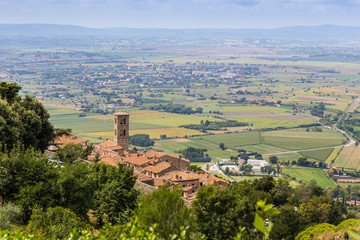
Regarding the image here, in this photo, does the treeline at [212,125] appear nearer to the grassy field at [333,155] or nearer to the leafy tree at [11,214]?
the grassy field at [333,155]

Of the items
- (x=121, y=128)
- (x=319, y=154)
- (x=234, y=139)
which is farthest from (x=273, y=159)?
(x=121, y=128)

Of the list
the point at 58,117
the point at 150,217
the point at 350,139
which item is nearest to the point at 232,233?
the point at 150,217

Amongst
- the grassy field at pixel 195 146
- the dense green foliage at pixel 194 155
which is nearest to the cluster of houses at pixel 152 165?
the dense green foliage at pixel 194 155

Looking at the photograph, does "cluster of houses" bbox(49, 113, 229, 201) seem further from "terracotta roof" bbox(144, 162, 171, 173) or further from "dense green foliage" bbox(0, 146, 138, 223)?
"dense green foliage" bbox(0, 146, 138, 223)

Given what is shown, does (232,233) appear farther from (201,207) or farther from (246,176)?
(246,176)

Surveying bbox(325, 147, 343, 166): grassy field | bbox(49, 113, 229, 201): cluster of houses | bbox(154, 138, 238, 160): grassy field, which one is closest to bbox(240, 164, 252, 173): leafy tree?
bbox(154, 138, 238, 160): grassy field

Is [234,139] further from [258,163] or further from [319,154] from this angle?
[258,163]
